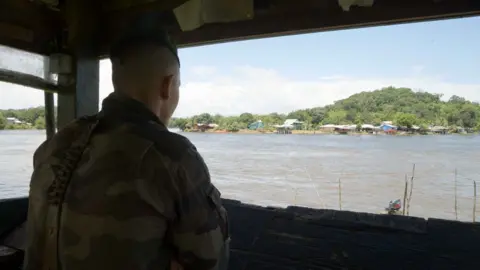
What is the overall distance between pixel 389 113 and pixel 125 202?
13.7m

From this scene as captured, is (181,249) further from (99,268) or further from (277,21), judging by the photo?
(277,21)

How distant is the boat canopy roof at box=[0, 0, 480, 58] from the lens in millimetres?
2115

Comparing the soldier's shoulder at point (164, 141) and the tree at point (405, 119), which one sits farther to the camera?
the tree at point (405, 119)

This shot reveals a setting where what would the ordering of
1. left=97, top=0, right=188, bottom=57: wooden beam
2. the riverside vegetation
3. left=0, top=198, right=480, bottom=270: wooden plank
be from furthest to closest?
1. the riverside vegetation
2. left=97, top=0, right=188, bottom=57: wooden beam
3. left=0, top=198, right=480, bottom=270: wooden plank

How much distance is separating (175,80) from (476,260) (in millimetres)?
2034

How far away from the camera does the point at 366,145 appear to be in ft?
133

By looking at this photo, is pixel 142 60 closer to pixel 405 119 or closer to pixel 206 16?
pixel 206 16

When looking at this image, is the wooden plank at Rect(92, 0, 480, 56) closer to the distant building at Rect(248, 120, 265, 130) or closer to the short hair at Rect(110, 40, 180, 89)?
the short hair at Rect(110, 40, 180, 89)

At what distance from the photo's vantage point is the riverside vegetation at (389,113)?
36.7 feet

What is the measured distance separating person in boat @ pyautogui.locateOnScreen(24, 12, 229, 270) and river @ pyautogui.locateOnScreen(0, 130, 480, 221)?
3.28 metres

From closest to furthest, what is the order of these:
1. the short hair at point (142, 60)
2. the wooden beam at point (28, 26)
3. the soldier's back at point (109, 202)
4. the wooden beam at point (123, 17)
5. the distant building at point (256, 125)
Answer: the soldier's back at point (109, 202), the short hair at point (142, 60), the wooden beam at point (123, 17), the wooden beam at point (28, 26), the distant building at point (256, 125)

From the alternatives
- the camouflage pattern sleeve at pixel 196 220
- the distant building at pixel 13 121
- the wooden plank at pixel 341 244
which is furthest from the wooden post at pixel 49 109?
the camouflage pattern sleeve at pixel 196 220

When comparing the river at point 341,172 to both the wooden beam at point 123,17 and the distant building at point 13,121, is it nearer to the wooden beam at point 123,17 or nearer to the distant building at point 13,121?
the distant building at point 13,121

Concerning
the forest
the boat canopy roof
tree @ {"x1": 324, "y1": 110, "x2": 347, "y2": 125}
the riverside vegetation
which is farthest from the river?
tree @ {"x1": 324, "y1": 110, "x2": 347, "y2": 125}
